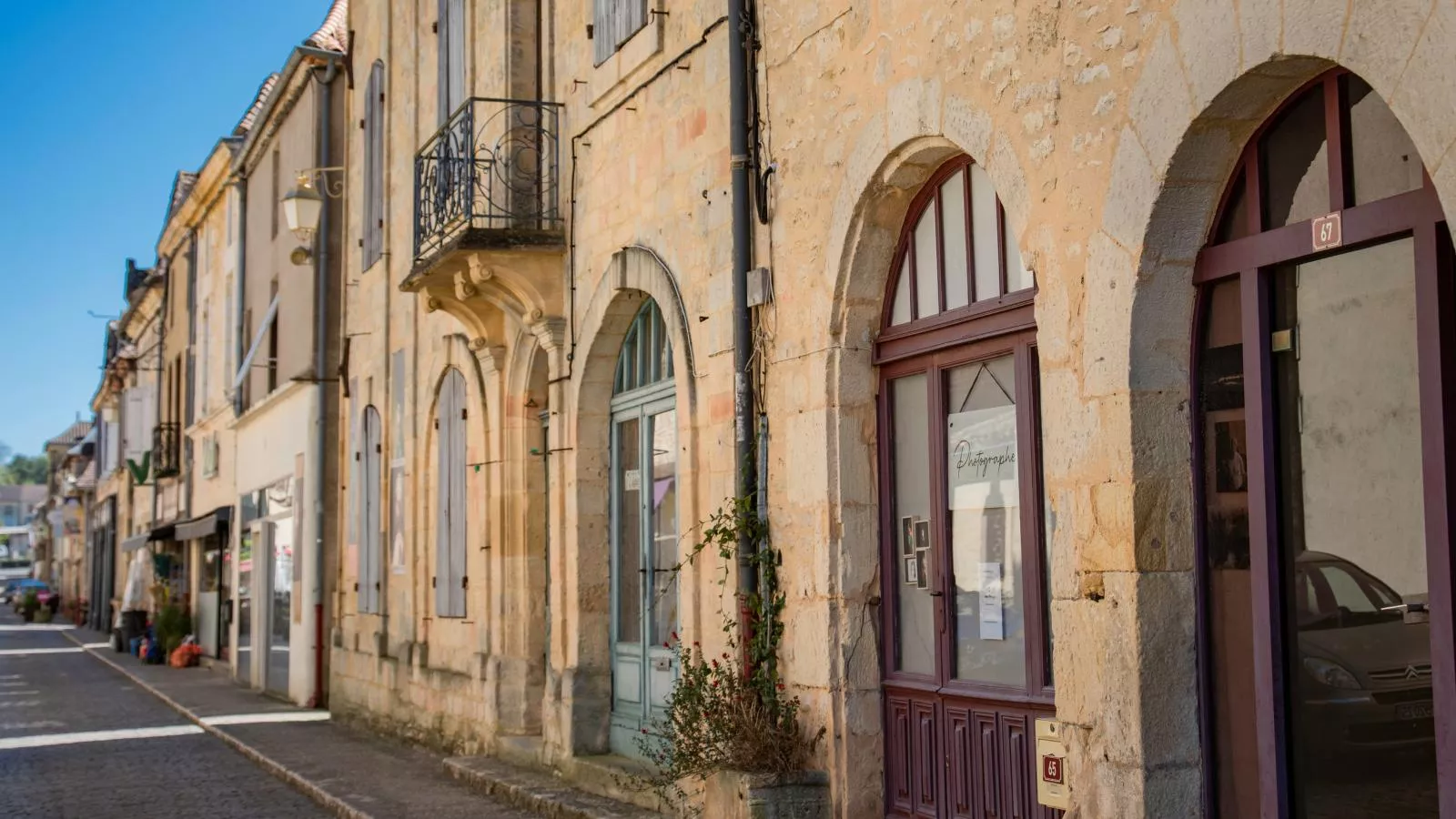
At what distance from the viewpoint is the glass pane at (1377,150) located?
4719 mm

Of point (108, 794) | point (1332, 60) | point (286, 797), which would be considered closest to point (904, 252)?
point (1332, 60)

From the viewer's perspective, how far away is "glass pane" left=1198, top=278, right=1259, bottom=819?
5324 millimetres

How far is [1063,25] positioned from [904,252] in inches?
70.0

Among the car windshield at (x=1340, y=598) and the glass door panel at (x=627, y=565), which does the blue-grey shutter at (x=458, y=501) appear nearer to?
the glass door panel at (x=627, y=565)

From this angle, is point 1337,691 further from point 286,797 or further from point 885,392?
point 286,797

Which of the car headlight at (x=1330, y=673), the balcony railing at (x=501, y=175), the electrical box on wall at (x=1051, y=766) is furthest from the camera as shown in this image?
the balcony railing at (x=501, y=175)

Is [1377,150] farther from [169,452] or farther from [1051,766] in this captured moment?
[169,452]

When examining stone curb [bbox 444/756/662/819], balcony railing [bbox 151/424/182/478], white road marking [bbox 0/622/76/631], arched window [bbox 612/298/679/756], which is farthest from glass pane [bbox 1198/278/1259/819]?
white road marking [bbox 0/622/76/631]

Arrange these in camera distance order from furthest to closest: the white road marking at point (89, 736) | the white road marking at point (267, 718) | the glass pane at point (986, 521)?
the white road marking at point (267, 718) → the white road marking at point (89, 736) → the glass pane at point (986, 521)

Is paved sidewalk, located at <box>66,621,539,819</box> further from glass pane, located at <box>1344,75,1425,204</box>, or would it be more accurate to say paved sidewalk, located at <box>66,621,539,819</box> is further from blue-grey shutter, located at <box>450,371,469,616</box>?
glass pane, located at <box>1344,75,1425,204</box>

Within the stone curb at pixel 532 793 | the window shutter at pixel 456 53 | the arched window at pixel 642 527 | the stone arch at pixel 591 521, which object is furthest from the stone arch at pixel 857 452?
the window shutter at pixel 456 53

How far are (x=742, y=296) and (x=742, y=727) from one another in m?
2.24

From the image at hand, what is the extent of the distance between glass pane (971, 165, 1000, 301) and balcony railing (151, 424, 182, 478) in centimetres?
2690

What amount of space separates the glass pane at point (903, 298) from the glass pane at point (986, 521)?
47 cm
